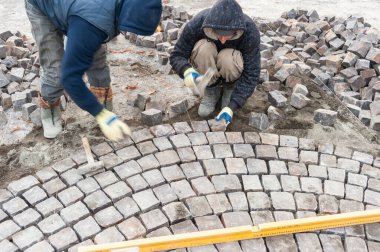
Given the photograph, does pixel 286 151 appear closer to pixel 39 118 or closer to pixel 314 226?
pixel 314 226

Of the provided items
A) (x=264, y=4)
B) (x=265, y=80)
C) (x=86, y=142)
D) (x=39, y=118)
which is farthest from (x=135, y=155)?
(x=264, y=4)

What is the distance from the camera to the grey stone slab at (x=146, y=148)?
4.17m

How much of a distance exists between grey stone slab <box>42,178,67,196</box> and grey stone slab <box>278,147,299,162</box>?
2.11 m

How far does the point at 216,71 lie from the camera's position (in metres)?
4.61

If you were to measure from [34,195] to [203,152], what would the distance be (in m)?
1.62

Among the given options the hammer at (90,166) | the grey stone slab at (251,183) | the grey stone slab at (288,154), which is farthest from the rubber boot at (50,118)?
the grey stone slab at (288,154)

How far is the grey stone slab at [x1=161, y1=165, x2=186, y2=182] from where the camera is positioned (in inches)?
153

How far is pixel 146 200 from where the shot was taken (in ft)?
12.0

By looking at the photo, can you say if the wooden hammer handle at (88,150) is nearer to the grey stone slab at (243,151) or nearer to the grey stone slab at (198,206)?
the grey stone slab at (198,206)

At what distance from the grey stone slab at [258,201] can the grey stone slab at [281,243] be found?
317 millimetres

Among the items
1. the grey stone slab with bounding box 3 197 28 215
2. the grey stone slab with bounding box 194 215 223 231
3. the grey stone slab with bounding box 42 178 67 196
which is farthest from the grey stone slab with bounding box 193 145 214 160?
the grey stone slab with bounding box 3 197 28 215

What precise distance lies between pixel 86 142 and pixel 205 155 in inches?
46.4

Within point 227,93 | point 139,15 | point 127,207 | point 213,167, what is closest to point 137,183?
point 127,207

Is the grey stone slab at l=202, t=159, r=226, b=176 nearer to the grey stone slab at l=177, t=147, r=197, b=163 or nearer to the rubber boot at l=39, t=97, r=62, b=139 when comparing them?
the grey stone slab at l=177, t=147, r=197, b=163
